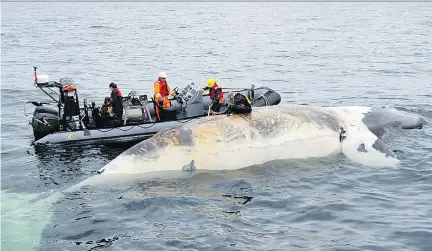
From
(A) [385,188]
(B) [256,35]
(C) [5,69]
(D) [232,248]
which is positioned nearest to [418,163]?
(A) [385,188]

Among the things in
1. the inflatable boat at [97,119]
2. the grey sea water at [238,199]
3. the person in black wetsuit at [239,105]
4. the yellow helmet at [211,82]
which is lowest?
the grey sea water at [238,199]

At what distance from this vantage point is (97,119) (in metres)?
23.8

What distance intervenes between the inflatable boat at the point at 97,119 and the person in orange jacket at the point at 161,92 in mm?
215

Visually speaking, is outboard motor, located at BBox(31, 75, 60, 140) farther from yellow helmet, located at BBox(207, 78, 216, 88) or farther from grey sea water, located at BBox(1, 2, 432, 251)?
yellow helmet, located at BBox(207, 78, 216, 88)

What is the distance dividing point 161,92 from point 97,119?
2.95m

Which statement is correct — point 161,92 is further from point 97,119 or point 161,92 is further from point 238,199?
point 238,199

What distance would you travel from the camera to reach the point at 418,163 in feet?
60.6

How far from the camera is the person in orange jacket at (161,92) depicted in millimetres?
23594

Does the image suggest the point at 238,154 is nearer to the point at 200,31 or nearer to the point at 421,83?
the point at 421,83

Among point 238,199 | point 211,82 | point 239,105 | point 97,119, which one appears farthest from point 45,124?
point 238,199

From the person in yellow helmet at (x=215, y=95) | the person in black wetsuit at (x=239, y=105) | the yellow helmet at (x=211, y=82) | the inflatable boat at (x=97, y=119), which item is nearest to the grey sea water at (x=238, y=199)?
the inflatable boat at (x=97, y=119)

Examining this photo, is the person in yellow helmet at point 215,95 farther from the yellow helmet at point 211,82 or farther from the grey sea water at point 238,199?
the grey sea water at point 238,199

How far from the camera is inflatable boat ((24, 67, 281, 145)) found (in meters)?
22.6

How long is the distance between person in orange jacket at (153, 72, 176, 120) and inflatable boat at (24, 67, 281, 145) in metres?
0.21
